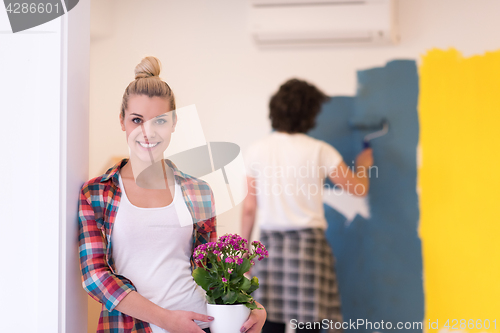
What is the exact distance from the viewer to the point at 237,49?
1.85 meters

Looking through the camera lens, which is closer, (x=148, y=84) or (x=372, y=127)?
(x=148, y=84)

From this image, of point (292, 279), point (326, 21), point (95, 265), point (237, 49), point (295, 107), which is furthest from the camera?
point (237, 49)

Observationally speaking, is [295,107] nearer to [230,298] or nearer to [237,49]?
[237,49]

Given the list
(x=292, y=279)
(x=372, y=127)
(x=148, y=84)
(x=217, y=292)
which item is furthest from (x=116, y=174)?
(x=372, y=127)

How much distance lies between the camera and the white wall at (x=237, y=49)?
176cm

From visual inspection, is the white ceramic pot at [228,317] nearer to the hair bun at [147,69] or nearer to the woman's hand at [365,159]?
the hair bun at [147,69]

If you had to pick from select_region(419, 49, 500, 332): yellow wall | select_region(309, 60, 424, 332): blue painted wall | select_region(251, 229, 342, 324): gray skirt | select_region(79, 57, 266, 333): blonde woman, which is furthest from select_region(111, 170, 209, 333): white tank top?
select_region(419, 49, 500, 332): yellow wall

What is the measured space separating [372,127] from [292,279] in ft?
2.56

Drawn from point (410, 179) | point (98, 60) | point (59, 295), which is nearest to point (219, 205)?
point (59, 295)

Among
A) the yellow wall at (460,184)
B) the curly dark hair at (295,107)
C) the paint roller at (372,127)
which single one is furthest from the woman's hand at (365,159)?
the curly dark hair at (295,107)

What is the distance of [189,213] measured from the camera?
2.68 feet

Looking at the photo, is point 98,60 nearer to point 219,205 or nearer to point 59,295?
point 219,205

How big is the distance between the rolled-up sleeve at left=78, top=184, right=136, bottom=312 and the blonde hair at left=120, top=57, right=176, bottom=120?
198mm

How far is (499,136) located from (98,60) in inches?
67.2
